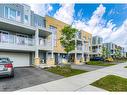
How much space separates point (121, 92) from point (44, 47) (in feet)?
48.8

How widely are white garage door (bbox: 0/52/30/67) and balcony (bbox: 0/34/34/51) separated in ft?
6.54

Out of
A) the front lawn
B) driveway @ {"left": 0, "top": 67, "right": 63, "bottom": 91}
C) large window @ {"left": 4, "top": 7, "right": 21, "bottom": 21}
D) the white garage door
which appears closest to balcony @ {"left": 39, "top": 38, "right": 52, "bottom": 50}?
the white garage door

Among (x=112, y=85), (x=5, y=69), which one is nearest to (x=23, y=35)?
(x=5, y=69)

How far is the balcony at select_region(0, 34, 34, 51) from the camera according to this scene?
15.7 m

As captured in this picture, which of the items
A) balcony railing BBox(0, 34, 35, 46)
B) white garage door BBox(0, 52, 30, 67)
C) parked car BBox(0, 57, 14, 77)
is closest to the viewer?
parked car BBox(0, 57, 14, 77)

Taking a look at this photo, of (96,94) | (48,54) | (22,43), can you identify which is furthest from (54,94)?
(48,54)

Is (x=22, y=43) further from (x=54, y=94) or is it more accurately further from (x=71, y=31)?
(x=54, y=94)

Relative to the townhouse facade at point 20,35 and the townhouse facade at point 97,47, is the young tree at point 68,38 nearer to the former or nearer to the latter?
the townhouse facade at point 20,35

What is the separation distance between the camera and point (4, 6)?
1817 cm

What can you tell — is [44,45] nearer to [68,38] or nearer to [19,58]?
[19,58]

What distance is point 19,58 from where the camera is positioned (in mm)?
19422

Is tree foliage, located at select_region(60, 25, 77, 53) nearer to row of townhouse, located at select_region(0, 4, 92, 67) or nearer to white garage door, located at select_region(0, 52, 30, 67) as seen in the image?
row of townhouse, located at select_region(0, 4, 92, 67)

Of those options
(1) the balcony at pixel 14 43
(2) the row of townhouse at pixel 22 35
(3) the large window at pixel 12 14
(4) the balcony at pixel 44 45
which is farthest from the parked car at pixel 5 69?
(3) the large window at pixel 12 14

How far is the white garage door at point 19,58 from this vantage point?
59.9ft
